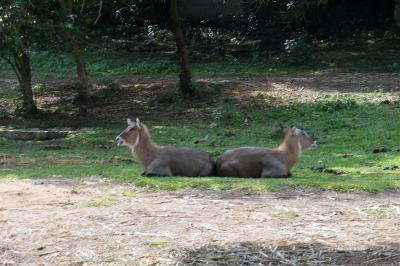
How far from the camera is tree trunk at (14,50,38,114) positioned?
1967cm

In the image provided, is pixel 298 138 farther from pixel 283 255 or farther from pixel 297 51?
pixel 297 51

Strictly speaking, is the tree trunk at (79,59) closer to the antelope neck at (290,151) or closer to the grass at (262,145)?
the grass at (262,145)

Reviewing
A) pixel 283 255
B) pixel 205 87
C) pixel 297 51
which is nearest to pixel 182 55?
pixel 205 87

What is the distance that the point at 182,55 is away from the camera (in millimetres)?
19984

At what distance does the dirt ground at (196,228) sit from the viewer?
6.48 metres

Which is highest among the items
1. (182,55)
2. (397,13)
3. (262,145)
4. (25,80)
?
(397,13)

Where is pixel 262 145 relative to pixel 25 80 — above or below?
below

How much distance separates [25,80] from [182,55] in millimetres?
4205

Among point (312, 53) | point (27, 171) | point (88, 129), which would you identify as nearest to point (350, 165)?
point (27, 171)

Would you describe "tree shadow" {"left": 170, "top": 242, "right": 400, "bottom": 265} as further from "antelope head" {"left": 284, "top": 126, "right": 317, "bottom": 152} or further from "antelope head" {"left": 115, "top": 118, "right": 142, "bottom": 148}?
"antelope head" {"left": 115, "top": 118, "right": 142, "bottom": 148}

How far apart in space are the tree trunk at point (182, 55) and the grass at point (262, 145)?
189 cm

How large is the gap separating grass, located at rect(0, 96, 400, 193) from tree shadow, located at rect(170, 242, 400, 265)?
8.38ft

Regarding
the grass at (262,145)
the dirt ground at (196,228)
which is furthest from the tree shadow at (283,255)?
the grass at (262,145)

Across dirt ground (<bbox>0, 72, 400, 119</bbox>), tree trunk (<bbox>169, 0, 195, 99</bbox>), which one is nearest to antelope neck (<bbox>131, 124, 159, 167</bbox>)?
dirt ground (<bbox>0, 72, 400, 119</bbox>)
